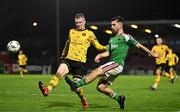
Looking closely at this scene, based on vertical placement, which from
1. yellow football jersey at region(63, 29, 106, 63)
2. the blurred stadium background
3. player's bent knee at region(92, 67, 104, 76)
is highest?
yellow football jersey at region(63, 29, 106, 63)

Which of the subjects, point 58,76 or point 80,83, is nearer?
point 80,83

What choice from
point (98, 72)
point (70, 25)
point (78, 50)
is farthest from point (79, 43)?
point (70, 25)

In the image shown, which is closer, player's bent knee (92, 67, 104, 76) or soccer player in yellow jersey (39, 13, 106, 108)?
player's bent knee (92, 67, 104, 76)

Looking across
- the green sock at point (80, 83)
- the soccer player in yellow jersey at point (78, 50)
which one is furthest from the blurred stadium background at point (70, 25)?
the green sock at point (80, 83)

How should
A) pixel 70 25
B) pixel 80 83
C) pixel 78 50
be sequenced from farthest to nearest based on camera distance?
1. pixel 70 25
2. pixel 78 50
3. pixel 80 83

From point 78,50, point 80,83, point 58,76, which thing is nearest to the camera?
point 80,83

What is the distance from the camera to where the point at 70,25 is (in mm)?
65938

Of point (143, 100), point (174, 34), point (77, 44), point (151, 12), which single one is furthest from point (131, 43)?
point (151, 12)

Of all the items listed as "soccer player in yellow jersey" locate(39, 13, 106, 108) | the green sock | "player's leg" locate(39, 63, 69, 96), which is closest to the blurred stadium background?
"soccer player in yellow jersey" locate(39, 13, 106, 108)

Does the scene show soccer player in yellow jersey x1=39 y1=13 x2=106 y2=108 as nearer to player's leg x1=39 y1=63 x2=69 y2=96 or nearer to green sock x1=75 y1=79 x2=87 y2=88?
player's leg x1=39 y1=63 x2=69 y2=96

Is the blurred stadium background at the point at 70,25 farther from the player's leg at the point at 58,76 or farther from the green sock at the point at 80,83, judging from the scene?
the green sock at the point at 80,83

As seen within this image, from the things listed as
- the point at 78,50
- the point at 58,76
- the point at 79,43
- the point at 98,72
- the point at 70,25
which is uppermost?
the point at 79,43

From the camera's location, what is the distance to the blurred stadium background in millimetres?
54188

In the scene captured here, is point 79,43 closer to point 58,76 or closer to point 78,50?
point 78,50
